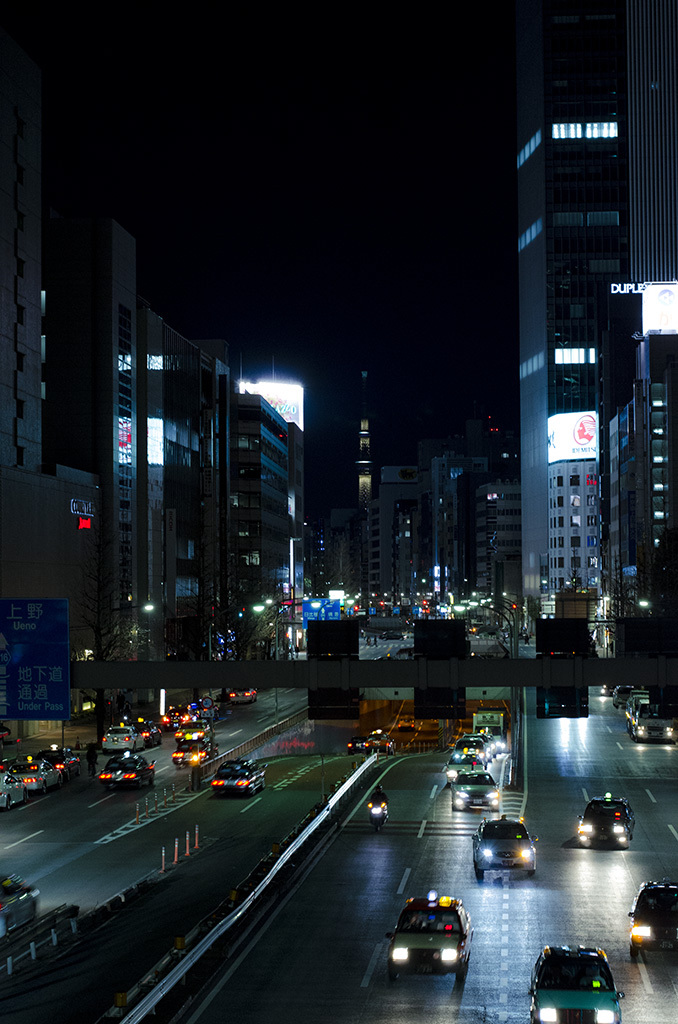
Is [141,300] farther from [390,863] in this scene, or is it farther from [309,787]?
[390,863]

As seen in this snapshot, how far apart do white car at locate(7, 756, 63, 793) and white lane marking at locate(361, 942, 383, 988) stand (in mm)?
30967

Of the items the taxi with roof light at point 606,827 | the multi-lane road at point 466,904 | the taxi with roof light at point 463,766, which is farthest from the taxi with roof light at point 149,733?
the taxi with roof light at point 606,827

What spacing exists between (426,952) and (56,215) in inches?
3562

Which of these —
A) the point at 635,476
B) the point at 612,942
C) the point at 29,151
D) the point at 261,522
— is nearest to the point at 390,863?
the point at 612,942

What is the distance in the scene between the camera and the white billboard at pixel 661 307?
157250mm

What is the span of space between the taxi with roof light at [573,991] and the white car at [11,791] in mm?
34815

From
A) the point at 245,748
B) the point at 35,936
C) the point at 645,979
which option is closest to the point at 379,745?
the point at 245,748

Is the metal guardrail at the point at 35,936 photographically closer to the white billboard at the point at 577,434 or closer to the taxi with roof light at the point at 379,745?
the taxi with roof light at the point at 379,745

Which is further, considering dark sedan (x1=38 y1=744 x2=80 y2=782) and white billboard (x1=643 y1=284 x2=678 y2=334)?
white billboard (x1=643 y1=284 x2=678 y2=334)

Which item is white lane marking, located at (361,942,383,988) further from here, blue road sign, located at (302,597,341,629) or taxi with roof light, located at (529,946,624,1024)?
blue road sign, located at (302,597,341,629)

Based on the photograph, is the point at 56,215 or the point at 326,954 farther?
the point at 56,215

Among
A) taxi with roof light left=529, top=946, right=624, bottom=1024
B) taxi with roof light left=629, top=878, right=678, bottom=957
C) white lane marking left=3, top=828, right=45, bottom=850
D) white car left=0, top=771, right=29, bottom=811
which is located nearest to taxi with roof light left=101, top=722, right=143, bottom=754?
white car left=0, top=771, right=29, bottom=811

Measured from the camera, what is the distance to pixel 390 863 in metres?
38.8

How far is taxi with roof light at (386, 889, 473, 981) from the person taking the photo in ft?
83.9
